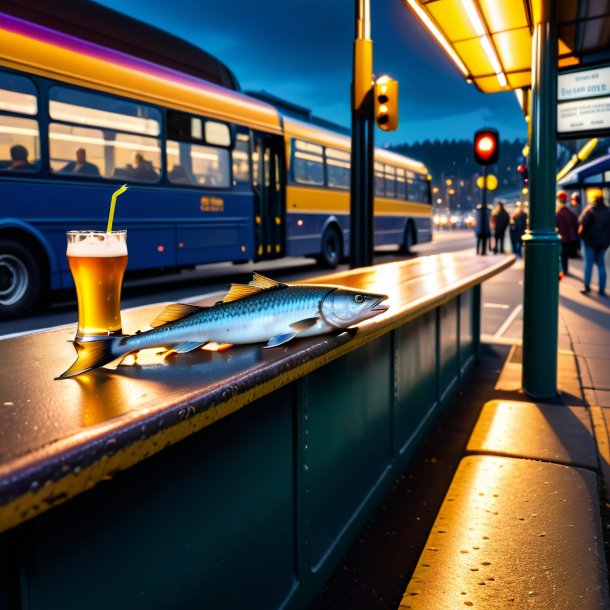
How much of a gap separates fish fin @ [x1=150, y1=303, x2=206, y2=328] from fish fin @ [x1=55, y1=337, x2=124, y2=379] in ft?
0.54

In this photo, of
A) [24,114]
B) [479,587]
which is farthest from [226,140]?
[479,587]

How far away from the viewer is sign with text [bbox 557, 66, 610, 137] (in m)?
4.79

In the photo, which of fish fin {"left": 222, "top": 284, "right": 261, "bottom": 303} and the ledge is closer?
the ledge

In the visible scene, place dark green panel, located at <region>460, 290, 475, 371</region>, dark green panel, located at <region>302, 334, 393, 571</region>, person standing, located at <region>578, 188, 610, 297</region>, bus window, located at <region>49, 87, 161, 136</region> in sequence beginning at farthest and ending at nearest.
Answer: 1. person standing, located at <region>578, 188, 610, 297</region>
2. bus window, located at <region>49, 87, 161, 136</region>
3. dark green panel, located at <region>460, 290, 475, 371</region>
4. dark green panel, located at <region>302, 334, 393, 571</region>

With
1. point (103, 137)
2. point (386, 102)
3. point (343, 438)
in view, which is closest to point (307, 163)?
point (103, 137)

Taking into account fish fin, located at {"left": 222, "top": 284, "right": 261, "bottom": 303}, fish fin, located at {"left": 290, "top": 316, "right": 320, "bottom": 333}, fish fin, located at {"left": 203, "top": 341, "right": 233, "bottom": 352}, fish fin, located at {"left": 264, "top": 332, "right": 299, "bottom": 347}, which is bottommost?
fish fin, located at {"left": 203, "top": 341, "right": 233, "bottom": 352}

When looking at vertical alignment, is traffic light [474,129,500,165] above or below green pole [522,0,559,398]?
above

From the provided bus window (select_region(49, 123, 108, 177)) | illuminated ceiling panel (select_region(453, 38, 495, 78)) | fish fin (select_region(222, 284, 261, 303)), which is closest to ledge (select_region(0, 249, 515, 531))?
fish fin (select_region(222, 284, 261, 303))

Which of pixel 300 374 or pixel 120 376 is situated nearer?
pixel 120 376

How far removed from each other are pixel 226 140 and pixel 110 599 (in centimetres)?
1050

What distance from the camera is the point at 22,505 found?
0.84m

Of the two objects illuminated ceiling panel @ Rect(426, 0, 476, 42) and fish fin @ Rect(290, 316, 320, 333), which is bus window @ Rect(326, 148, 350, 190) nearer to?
illuminated ceiling panel @ Rect(426, 0, 476, 42)

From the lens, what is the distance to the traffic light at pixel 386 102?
7293mm

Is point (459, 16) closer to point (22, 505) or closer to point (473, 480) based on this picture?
point (473, 480)
